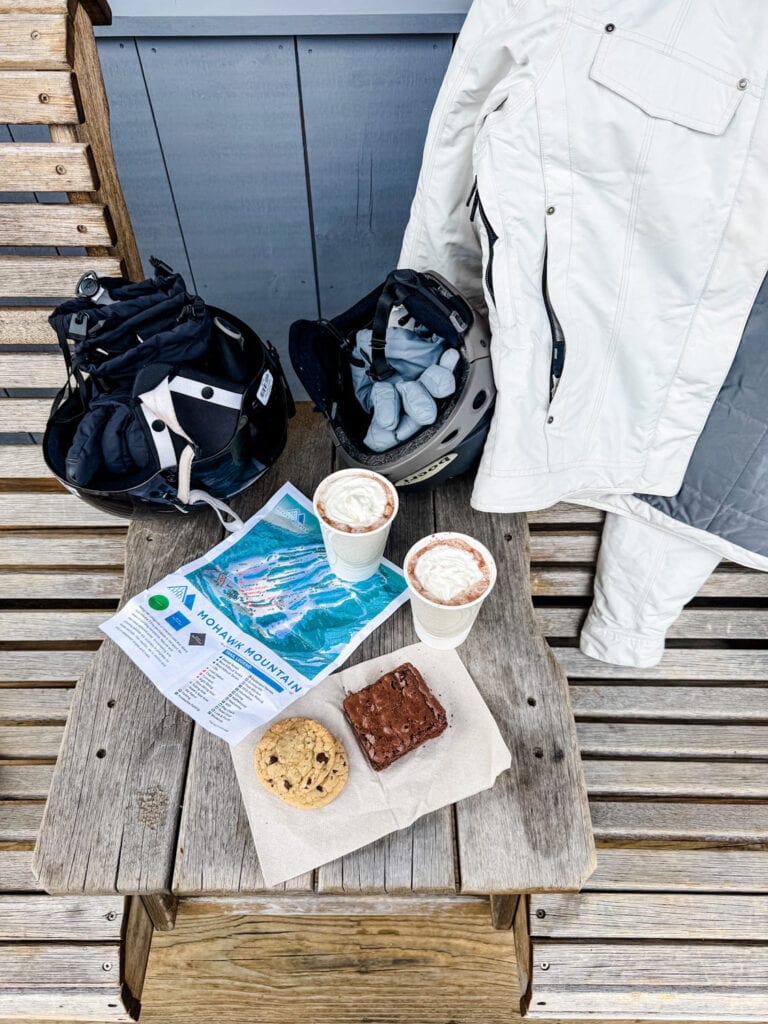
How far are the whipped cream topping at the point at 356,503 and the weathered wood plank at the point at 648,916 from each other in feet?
2.49

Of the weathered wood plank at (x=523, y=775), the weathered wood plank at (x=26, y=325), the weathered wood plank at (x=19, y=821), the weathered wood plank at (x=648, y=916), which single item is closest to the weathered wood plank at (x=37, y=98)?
the weathered wood plank at (x=26, y=325)

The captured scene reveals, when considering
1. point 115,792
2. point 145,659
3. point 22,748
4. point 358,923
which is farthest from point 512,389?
point 358,923

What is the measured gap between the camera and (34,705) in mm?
1401

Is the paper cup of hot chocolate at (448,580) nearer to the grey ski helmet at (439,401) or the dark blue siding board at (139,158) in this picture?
the grey ski helmet at (439,401)

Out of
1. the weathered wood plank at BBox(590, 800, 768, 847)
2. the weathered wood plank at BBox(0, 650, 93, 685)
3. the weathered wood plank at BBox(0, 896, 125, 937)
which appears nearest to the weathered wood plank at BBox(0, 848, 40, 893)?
the weathered wood plank at BBox(0, 896, 125, 937)

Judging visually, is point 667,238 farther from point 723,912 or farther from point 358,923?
point 358,923

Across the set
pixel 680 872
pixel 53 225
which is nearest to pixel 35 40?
pixel 53 225

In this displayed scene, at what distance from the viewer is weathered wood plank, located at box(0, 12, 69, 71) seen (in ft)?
3.87

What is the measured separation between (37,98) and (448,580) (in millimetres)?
1123

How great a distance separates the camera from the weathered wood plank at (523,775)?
937mm

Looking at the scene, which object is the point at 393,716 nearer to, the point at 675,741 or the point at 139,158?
the point at 675,741

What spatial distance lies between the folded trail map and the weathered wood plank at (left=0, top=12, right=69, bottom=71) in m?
0.87

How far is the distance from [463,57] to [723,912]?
1502 mm

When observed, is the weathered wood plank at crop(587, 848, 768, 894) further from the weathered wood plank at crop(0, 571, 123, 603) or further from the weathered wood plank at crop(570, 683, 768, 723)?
the weathered wood plank at crop(0, 571, 123, 603)
